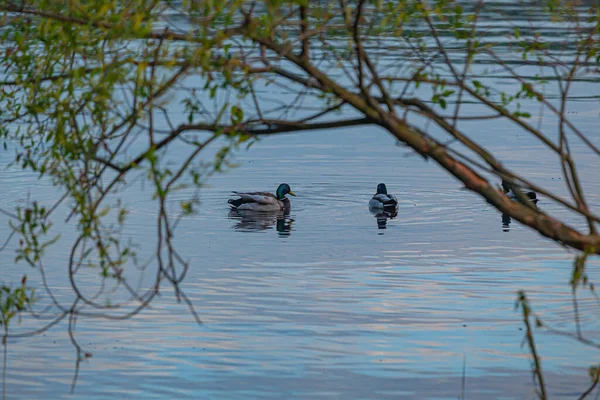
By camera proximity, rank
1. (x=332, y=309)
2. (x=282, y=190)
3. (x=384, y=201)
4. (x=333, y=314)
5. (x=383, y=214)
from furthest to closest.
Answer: (x=282, y=190), (x=384, y=201), (x=383, y=214), (x=332, y=309), (x=333, y=314)

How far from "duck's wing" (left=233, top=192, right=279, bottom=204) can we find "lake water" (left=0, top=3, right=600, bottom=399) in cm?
34

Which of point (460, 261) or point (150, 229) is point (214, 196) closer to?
point (150, 229)

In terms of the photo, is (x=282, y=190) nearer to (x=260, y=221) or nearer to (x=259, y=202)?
(x=259, y=202)

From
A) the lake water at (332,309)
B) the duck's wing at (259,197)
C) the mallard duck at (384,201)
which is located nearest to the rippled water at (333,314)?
the lake water at (332,309)

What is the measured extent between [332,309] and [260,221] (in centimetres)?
497

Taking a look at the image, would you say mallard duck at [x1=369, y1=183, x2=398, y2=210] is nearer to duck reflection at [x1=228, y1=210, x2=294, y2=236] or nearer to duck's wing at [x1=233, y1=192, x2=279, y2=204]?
duck reflection at [x1=228, y1=210, x2=294, y2=236]

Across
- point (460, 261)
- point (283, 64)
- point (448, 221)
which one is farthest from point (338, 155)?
point (283, 64)

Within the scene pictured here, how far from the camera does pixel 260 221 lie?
15820 millimetres

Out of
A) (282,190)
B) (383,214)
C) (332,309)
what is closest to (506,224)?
(383,214)

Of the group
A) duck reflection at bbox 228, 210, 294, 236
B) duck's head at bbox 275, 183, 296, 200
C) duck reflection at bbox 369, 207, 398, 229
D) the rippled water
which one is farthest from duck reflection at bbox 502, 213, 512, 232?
duck's head at bbox 275, 183, 296, 200

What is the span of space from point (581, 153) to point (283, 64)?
1086 cm

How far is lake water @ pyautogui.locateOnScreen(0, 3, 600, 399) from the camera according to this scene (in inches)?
356

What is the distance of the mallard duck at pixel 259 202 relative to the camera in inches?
637

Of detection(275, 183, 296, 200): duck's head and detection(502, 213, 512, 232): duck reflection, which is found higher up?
detection(275, 183, 296, 200): duck's head
